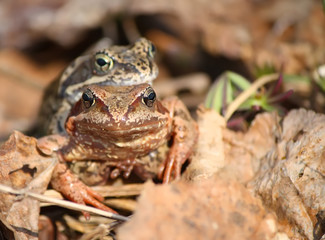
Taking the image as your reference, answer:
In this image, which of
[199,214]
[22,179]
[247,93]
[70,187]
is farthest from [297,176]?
[22,179]

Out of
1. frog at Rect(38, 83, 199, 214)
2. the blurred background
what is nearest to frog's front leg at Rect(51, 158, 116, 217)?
frog at Rect(38, 83, 199, 214)

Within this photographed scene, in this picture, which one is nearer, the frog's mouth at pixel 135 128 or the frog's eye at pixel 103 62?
the frog's mouth at pixel 135 128

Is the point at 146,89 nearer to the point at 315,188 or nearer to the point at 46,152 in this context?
the point at 46,152

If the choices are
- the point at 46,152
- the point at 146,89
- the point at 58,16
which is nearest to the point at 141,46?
the point at 146,89

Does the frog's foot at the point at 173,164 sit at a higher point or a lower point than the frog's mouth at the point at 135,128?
lower

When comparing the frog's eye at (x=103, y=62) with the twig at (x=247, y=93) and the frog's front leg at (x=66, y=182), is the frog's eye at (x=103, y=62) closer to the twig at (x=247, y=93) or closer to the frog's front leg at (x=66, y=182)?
the frog's front leg at (x=66, y=182)

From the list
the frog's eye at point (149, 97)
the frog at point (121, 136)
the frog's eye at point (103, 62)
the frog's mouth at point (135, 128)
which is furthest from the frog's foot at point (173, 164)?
the frog's eye at point (103, 62)
